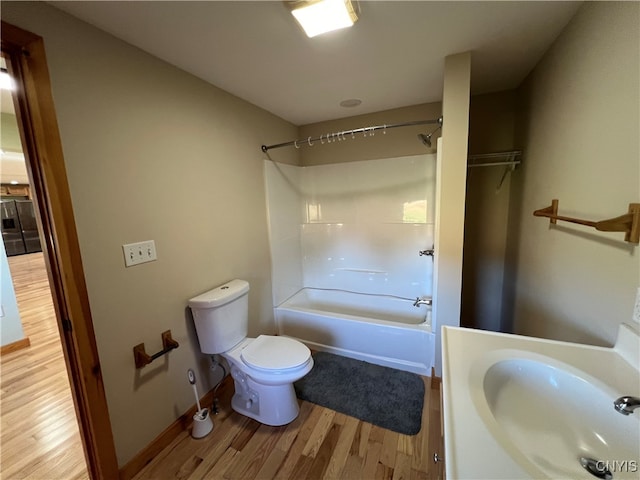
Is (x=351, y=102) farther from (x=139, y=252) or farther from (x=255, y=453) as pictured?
(x=255, y=453)

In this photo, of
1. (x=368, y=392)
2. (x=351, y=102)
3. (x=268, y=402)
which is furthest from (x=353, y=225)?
(x=268, y=402)

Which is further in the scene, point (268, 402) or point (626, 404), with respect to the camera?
point (268, 402)

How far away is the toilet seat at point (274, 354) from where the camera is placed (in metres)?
1.58

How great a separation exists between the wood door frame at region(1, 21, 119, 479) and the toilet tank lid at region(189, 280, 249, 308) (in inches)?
20.2

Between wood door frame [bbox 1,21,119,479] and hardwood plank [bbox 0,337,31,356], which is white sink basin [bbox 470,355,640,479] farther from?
hardwood plank [bbox 0,337,31,356]

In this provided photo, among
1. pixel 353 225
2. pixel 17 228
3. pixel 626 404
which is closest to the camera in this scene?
pixel 626 404

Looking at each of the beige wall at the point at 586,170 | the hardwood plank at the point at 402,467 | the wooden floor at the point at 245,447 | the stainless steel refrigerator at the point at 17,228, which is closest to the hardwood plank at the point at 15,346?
the wooden floor at the point at 245,447

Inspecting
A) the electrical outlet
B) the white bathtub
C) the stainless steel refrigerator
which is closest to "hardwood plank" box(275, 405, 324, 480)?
the white bathtub

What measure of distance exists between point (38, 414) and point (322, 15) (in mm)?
2982

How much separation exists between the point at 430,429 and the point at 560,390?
103 centimetres

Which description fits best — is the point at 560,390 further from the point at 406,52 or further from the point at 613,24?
the point at 406,52

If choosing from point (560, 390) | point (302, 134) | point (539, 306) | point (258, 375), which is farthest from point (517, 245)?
point (302, 134)

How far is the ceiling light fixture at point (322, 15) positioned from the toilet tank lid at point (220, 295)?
154cm

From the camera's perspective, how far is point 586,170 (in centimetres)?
113
